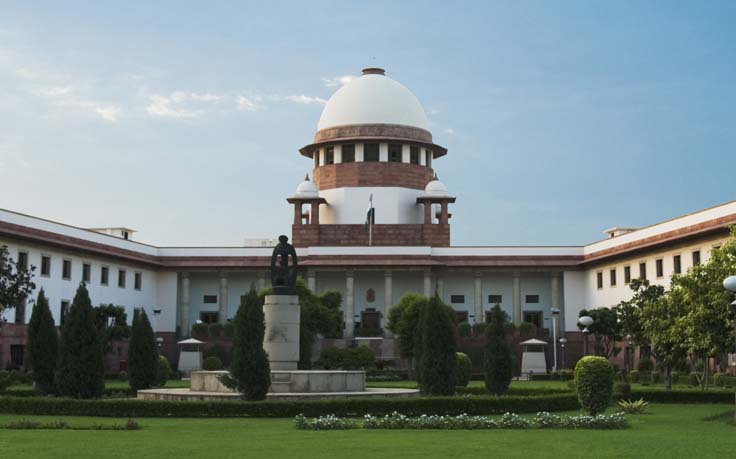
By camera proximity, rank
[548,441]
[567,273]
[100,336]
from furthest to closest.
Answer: [567,273]
[100,336]
[548,441]

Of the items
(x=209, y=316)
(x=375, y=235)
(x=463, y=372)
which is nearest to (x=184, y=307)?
(x=209, y=316)

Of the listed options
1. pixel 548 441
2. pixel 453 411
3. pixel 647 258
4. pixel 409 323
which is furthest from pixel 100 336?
pixel 647 258

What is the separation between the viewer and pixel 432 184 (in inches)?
2665

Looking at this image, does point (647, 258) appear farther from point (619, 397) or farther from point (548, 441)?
point (548, 441)

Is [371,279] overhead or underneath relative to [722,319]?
overhead

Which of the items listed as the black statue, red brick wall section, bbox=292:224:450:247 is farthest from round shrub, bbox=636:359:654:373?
the black statue

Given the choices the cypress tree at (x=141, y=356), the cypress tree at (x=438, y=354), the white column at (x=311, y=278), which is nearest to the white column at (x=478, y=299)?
the white column at (x=311, y=278)

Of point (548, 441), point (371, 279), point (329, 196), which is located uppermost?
point (329, 196)

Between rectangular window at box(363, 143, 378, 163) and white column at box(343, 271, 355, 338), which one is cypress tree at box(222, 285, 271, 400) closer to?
white column at box(343, 271, 355, 338)

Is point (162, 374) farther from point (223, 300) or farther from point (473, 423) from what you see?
point (223, 300)

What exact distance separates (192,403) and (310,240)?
140ft

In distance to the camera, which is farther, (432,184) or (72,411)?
(432,184)

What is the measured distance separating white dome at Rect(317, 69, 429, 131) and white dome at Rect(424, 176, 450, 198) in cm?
470

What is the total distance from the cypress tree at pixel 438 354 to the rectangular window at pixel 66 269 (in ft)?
108
